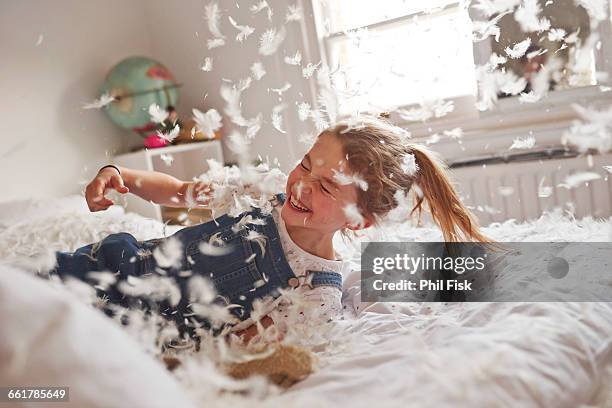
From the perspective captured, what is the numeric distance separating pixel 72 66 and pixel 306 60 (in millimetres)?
1038

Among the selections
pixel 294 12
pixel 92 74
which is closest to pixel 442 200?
pixel 294 12

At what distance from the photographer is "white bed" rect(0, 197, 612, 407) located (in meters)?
0.62

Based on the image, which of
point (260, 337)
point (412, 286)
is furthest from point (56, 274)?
point (412, 286)

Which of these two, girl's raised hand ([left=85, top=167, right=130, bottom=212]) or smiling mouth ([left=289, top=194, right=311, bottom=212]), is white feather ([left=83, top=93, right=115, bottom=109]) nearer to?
girl's raised hand ([left=85, top=167, right=130, bottom=212])

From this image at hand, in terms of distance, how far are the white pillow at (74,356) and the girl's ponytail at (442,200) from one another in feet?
2.54

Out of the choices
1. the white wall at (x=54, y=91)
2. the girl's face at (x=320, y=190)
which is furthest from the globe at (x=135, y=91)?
the girl's face at (x=320, y=190)

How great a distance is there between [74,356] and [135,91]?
2.20 m

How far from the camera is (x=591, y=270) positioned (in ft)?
3.52

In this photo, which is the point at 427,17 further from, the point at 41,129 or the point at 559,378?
the point at 559,378

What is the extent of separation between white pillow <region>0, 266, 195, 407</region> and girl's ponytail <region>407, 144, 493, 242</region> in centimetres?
78

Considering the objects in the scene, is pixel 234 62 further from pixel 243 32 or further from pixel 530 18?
pixel 530 18

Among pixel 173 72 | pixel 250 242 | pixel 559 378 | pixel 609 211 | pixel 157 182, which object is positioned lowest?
pixel 609 211

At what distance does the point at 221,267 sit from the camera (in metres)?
1.27

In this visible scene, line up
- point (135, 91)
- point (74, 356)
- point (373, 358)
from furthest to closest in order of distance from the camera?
point (135, 91) < point (373, 358) < point (74, 356)
